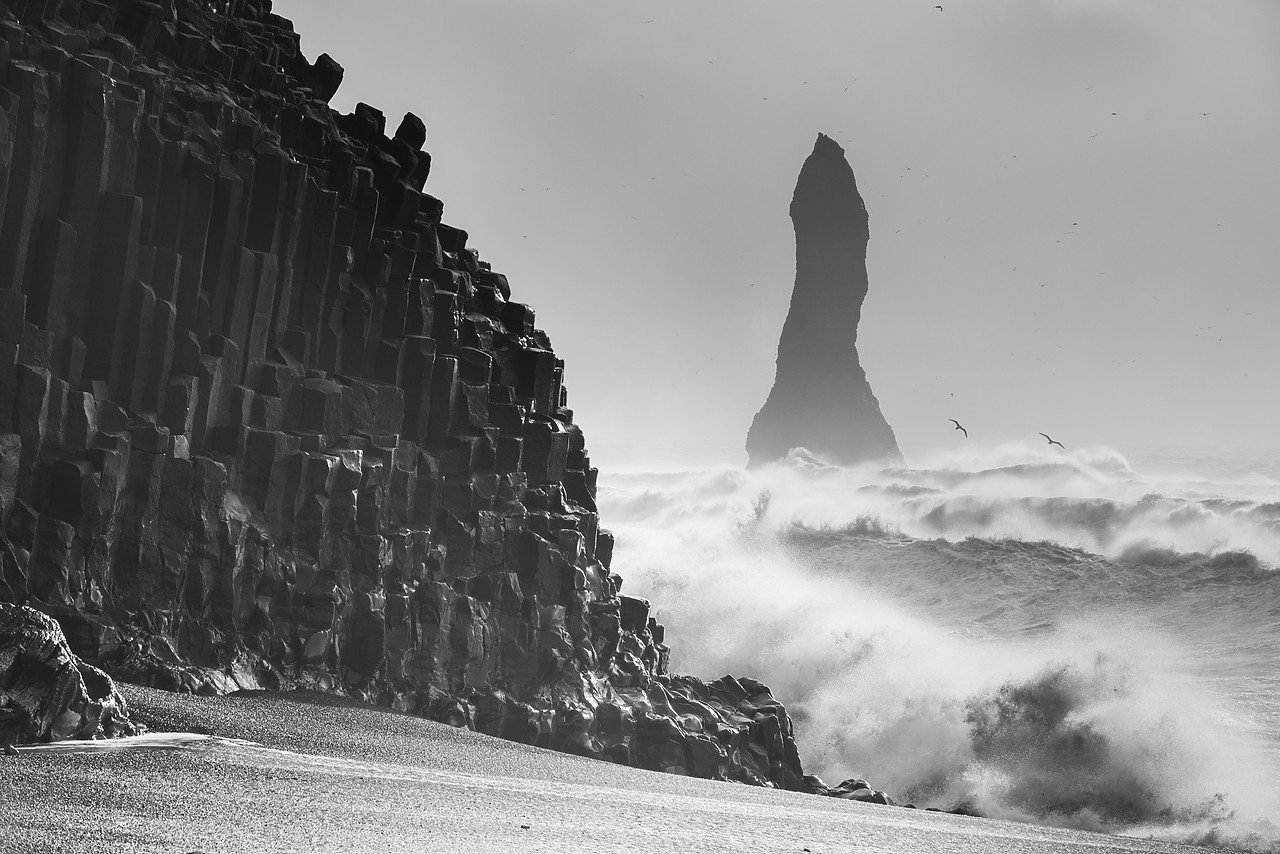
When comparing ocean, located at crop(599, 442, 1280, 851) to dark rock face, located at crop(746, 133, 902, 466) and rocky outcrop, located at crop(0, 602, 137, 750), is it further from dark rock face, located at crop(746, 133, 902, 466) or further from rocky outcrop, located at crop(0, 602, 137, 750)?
dark rock face, located at crop(746, 133, 902, 466)

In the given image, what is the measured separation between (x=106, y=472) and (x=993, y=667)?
25.1 metres

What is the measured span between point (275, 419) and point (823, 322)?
87065 mm

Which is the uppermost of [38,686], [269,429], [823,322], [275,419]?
[823,322]

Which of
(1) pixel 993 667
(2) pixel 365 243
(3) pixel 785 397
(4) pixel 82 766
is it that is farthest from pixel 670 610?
(3) pixel 785 397

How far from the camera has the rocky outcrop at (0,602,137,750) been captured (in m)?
13.6

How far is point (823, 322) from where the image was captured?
347ft

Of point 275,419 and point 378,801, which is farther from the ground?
point 275,419

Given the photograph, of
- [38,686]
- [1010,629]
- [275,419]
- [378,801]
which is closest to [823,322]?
[1010,629]

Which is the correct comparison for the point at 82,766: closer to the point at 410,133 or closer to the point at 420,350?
the point at 420,350

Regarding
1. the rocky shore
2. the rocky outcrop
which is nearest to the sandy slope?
the rocky outcrop

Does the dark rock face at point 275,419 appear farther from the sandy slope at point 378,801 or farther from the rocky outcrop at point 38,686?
the rocky outcrop at point 38,686

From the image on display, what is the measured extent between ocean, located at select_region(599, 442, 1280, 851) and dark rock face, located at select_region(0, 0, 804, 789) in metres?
5.74

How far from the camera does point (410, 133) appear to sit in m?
28.0

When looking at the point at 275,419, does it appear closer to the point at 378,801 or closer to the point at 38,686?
the point at 38,686
